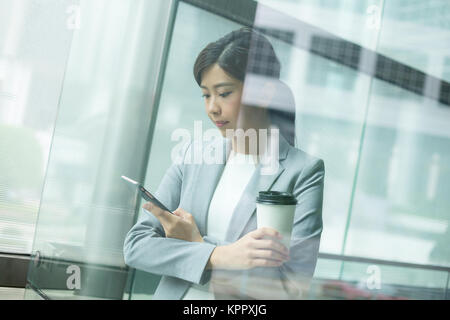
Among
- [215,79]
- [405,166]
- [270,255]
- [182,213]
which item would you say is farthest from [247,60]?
[405,166]

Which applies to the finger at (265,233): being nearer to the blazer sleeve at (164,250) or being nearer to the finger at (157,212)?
the blazer sleeve at (164,250)

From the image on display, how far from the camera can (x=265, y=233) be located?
71.3 inches

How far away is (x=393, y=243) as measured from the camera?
2195mm

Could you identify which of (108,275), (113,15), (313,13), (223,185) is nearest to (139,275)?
(108,275)

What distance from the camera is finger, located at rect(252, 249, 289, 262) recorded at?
182 centimetres

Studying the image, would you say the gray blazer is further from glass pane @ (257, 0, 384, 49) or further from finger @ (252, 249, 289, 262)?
glass pane @ (257, 0, 384, 49)

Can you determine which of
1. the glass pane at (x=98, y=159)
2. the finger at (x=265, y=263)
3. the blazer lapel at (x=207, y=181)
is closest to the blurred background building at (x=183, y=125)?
the glass pane at (x=98, y=159)

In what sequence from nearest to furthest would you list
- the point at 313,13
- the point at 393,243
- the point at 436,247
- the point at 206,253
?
the point at 206,253, the point at 313,13, the point at 393,243, the point at 436,247

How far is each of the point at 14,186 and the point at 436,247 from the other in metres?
1.83

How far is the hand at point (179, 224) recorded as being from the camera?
180 centimetres

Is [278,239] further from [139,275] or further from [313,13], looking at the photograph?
[313,13]

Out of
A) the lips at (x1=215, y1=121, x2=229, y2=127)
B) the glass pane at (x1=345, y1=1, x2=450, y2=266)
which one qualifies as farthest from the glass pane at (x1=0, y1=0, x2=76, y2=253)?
the glass pane at (x1=345, y1=1, x2=450, y2=266)

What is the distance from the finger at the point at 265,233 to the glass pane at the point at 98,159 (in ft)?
1.43

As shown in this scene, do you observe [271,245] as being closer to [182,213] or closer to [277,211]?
[277,211]
